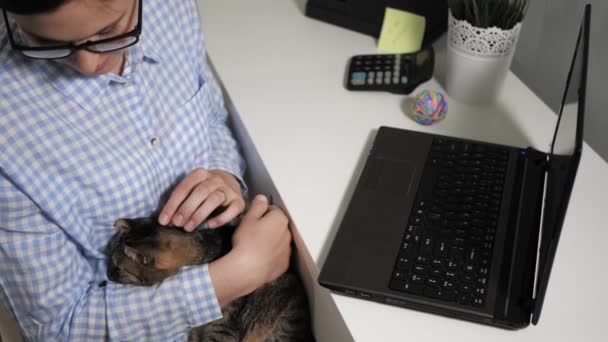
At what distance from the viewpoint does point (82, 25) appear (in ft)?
1.95

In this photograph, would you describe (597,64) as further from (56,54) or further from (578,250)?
(56,54)

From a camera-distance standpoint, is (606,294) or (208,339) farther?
(208,339)

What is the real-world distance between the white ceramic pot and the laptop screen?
177mm

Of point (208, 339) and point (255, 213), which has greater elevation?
point (255, 213)

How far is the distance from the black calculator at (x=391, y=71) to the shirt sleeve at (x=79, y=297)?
46 cm

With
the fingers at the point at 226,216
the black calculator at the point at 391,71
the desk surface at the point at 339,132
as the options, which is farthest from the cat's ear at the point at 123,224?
the black calculator at the point at 391,71

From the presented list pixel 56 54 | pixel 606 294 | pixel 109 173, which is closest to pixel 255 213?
pixel 109 173

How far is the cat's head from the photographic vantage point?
80cm

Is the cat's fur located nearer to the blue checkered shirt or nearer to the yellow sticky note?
the blue checkered shirt

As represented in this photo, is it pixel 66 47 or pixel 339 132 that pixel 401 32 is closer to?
pixel 339 132

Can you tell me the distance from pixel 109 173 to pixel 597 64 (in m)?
0.85

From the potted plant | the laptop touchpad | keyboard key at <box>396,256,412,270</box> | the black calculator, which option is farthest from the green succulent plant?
keyboard key at <box>396,256,412,270</box>

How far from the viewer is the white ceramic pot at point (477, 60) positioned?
0.90 meters

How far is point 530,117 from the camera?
37.1 inches
